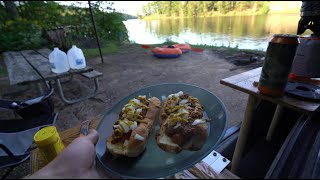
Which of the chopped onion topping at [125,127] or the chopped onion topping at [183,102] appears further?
the chopped onion topping at [183,102]

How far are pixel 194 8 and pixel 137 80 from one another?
40.4 metres

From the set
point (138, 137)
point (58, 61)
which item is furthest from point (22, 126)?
point (138, 137)

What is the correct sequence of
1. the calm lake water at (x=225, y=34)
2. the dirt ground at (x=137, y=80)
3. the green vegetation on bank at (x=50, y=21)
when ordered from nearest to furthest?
the dirt ground at (x=137, y=80) < the green vegetation on bank at (x=50, y=21) < the calm lake water at (x=225, y=34)

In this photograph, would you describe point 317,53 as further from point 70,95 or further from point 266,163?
point 70,95

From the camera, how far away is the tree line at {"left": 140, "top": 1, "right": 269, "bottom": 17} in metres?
39.5

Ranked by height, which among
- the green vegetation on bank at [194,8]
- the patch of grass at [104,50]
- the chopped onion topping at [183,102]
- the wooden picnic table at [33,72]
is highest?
the green vegetation on bank at [194,8]

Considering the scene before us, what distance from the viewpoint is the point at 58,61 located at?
10.2 feet

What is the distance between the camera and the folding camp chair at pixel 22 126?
1.97 metres

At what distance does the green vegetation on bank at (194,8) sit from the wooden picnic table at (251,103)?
40.2m

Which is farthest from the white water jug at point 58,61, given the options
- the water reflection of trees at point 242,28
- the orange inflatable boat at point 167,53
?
the water reflection of trees at point 242,28

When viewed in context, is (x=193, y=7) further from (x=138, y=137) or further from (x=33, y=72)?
(x=138, y=137)

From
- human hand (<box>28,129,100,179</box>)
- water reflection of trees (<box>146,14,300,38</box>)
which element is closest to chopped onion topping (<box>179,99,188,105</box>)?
human hand (<box>28,129,100,179</box>)

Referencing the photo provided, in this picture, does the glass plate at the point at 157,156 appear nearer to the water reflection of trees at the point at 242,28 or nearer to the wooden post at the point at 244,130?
the wooden post at the point at 244,130

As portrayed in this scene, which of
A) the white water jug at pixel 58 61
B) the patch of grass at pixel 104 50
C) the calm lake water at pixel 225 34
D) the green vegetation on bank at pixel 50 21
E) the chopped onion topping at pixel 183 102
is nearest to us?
the chopped onion topping at pixel 183 102
